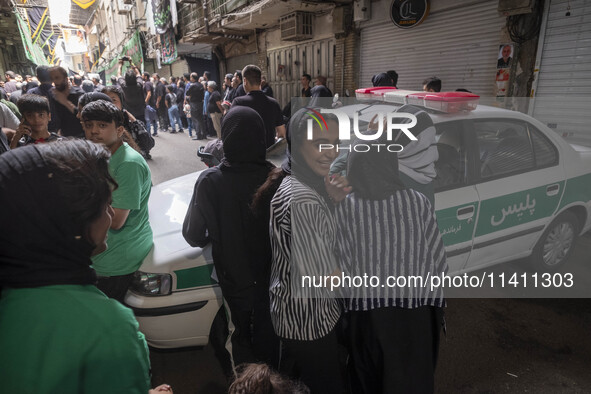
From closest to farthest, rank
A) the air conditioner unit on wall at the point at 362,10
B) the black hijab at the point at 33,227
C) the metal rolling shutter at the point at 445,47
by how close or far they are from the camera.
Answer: the black hijab at the point at 33,227, the metal rolling shutter at the point at 445,47, the air conditioner unit on wall at the point at 362,10

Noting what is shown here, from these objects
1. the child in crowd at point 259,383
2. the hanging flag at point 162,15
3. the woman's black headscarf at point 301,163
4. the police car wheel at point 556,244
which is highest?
the hanging flag at point 162,15

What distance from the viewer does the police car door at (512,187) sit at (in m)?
2.78

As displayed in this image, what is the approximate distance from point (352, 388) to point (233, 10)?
43.6ft

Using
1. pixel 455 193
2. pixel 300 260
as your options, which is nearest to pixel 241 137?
pixel 300 260

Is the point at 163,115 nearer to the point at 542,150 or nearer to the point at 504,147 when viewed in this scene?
the point at 504,147

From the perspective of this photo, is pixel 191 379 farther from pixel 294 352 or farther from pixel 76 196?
pixel 76 196

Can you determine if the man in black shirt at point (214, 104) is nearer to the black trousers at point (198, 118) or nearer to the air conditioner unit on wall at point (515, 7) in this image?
the black trousers at point (198, 118)

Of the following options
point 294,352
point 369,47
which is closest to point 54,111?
point 294,352

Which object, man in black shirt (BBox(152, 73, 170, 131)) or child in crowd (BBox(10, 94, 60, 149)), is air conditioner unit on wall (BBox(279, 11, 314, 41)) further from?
child in crowd (BBox(10, 94, 60, 149))

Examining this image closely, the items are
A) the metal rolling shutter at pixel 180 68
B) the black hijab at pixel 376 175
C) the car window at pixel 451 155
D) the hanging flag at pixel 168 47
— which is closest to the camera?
the black hijab at pixel 376 175

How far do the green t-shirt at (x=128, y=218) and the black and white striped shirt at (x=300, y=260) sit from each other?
89 cm

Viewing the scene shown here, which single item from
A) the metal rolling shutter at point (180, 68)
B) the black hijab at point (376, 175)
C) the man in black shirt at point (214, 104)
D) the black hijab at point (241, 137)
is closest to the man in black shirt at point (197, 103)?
the man in black shirt at point (214, 104)

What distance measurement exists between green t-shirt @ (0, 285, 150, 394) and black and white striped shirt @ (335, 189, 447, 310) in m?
0.92

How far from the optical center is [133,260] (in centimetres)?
208
